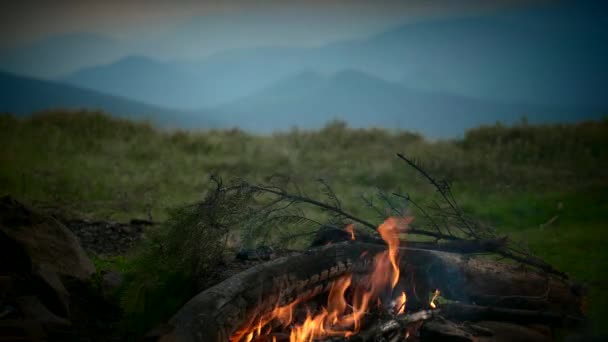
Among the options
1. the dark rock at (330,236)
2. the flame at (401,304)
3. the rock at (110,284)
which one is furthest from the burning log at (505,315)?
the rock at (110,284)

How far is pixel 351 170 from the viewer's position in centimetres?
1444

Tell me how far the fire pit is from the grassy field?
1.95 m

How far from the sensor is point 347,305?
15.2ft

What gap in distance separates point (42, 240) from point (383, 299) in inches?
125

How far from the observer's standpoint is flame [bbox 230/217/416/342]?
409 cm

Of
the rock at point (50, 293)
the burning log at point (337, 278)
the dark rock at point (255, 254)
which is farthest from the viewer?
the dark rock at point (255, 254)

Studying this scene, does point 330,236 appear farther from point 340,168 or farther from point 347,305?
point 340,168

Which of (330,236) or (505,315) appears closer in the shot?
(505,315)

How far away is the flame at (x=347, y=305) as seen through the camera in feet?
13.4

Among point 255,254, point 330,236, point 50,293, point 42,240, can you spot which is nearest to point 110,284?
point 50,293

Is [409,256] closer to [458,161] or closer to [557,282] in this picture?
[557,282]

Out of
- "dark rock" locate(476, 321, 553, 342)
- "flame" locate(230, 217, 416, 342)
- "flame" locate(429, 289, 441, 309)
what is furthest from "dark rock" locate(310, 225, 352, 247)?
"dark rock" locate(476, 321, 553, 342)

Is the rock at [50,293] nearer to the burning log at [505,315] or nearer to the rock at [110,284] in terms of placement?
the rock at [110,284]

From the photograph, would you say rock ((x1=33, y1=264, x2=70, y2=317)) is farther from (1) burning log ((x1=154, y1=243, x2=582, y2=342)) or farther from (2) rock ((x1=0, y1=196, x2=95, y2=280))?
(1) burning log ((x1=154, y1=243, x2=582, y2=342))
